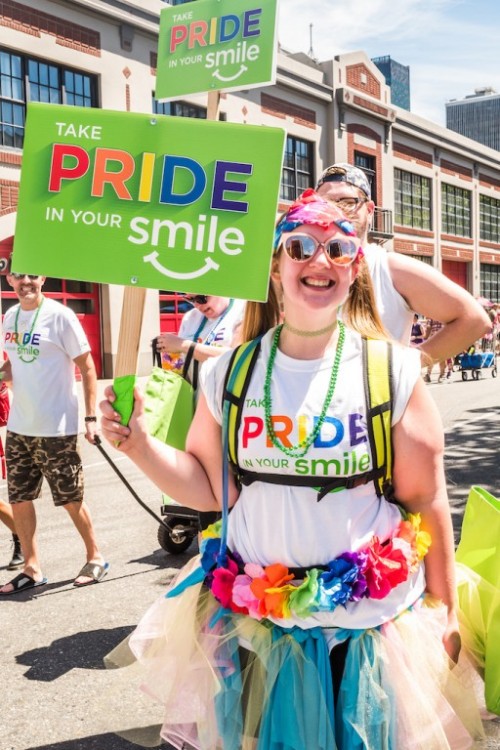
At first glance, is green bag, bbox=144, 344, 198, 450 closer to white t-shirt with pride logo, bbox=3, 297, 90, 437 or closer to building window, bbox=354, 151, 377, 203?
white t-shirt with pride logo, bbox=3, 297, 90, 437

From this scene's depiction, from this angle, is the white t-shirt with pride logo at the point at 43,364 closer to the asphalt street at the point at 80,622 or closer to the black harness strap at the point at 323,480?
the asphalt street at the point at 80,622

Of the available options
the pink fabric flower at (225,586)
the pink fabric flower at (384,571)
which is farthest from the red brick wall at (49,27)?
the pink fabric flower at (384,571)

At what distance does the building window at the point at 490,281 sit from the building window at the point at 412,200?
22.6ft

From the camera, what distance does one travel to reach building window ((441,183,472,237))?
35.6 m

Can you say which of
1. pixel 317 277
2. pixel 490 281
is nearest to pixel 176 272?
pixel 317 277

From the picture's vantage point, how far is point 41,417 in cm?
471

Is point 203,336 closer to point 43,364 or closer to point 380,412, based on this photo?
point 43,364

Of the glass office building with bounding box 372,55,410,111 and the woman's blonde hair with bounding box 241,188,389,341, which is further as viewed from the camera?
the glass office building with bounding box 372,55,410,111

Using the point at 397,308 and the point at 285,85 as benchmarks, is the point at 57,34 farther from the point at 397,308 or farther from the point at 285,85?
the point at 397,308

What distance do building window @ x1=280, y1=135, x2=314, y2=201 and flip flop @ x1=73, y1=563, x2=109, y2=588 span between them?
20.7m

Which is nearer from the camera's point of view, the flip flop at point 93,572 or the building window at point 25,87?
the flip flop at point 93,572

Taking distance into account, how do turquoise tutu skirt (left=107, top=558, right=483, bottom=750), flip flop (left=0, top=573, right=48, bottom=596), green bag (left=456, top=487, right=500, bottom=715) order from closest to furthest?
turquoise tutu skirt (left=107, top=558, right=483, bottom=750)
green bag (left=456, top=487, right=500, bottom=715)
flip flop (left=0, top=573, right=48, bottom=596)

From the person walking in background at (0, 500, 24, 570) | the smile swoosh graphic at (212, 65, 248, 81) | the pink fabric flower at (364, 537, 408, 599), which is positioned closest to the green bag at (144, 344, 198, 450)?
the smile swoosh graphic at (212, 65, 248, 81)

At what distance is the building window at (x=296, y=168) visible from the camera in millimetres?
24683
